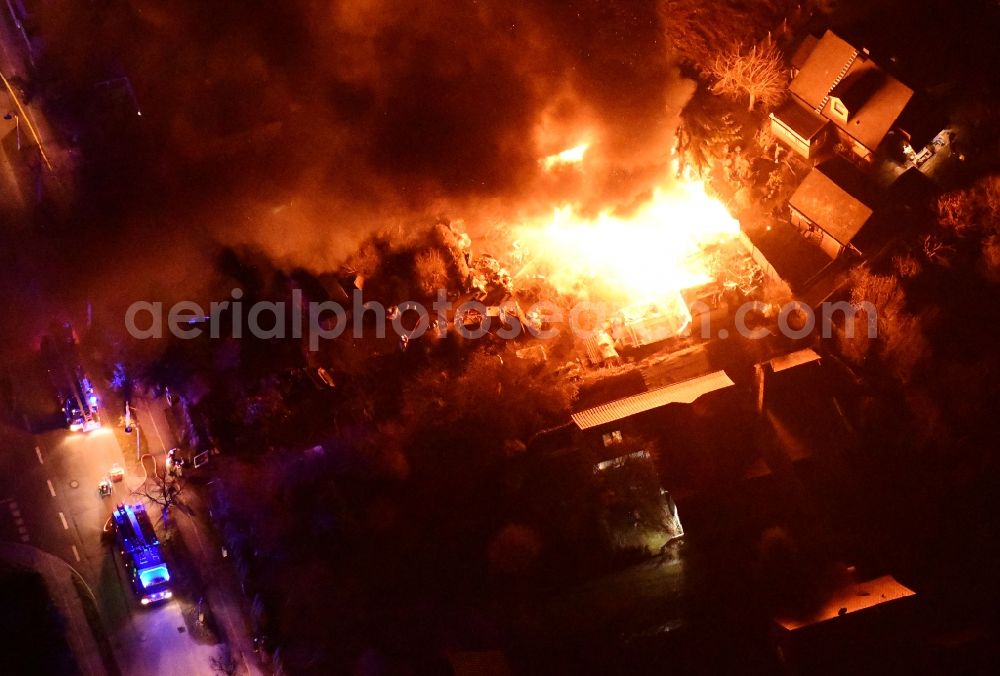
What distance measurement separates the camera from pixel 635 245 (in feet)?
52.7

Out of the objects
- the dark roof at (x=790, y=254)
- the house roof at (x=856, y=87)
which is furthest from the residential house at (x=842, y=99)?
the dark roof at (x=790, y=254)

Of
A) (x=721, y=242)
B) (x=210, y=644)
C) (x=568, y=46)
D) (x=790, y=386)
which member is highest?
(x=568, y=46)

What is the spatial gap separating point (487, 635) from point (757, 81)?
14.5 metres

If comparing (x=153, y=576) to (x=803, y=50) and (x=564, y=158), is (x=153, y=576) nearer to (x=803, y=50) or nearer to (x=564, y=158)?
(x=564, y=158)

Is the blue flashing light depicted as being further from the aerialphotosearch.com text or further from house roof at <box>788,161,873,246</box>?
house roof at <box>788,161,873,246</box>

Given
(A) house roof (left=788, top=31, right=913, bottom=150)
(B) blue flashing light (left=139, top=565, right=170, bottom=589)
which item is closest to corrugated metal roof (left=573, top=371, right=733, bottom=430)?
(A) house roof (left=788, top=31, right=913, bottom=150)

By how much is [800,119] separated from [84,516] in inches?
797

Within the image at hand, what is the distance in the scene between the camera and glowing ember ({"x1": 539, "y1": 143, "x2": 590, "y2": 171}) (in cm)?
1608

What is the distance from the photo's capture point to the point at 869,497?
549 inches

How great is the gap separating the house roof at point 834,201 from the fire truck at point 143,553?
57.9ft

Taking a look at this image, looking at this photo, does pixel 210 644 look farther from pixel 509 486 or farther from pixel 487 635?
pixel 509 486

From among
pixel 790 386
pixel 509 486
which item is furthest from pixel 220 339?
pixel 790 386

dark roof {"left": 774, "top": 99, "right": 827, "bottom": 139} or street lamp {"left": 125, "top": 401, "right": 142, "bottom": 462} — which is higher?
dark roof {"left": 774, "top": 99, "right": 827, "bottom": 139}

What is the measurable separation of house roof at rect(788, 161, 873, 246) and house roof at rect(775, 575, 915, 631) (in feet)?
24.0
